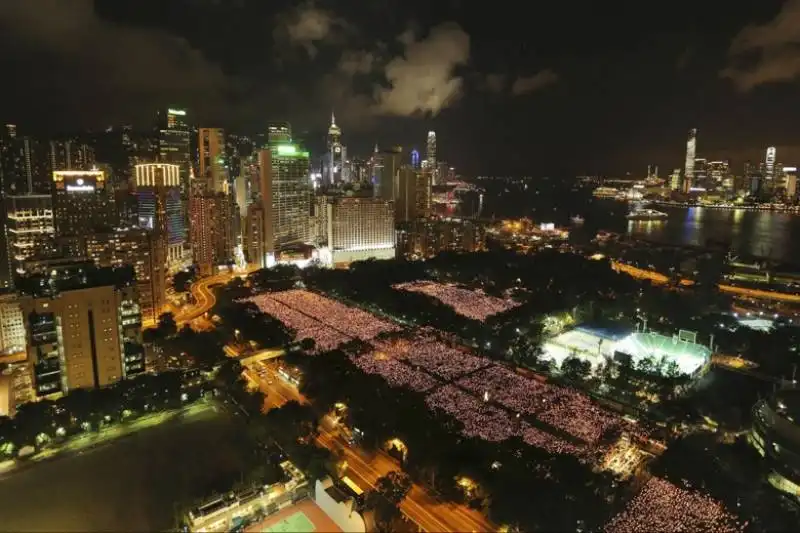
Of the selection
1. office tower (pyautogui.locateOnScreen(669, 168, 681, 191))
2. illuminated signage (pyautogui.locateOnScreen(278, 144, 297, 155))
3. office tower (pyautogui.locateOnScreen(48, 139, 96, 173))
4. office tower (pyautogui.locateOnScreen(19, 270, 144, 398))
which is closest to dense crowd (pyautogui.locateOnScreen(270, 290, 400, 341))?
office tower (pyautogui.locateOnScreen(19, 270, 144, 398))

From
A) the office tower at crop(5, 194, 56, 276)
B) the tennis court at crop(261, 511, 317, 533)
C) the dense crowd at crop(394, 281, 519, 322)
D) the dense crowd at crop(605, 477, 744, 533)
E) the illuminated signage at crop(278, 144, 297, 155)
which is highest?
the illuminated signage at crop(278, 144, 297, 155)

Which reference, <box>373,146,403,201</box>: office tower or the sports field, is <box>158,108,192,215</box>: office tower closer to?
<box>373,146,403,201</box>: office tower

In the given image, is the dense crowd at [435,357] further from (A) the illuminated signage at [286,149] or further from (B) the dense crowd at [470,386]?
(A) the illuminated signage at [286,149]

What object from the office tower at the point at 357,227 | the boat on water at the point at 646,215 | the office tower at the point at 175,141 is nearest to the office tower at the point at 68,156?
the office tower at the point at 175,141

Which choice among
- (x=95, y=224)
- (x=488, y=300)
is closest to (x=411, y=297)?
(x=488, y=300)

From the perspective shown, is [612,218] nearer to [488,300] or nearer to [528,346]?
[488,300]

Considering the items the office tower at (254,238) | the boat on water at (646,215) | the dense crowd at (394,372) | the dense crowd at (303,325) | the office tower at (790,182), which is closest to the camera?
the dense crowd at (394,372)
